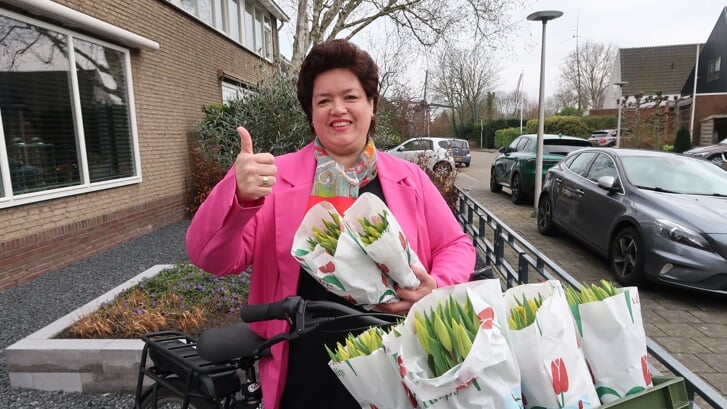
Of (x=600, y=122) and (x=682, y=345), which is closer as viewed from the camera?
(x=682, y=345)

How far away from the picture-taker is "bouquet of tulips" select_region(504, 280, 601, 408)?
828mm

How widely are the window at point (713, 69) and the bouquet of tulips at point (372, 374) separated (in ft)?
164

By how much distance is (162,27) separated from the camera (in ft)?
30.0

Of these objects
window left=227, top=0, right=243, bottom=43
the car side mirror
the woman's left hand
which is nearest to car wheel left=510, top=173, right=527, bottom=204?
the car side mirror

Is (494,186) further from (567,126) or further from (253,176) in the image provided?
(567,126)

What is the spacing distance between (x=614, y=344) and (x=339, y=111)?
1118 millimetres

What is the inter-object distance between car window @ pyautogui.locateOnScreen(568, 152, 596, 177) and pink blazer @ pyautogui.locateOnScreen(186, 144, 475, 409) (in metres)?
6.45

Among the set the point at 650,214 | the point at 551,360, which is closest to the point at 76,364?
the point at 551,360

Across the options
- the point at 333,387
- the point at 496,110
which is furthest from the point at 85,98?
the point at 496,110

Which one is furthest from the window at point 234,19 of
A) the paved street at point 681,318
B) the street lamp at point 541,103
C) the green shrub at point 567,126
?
the green shrub at point 567,126

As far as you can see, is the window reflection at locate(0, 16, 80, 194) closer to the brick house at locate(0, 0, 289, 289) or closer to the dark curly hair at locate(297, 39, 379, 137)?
the brick house at locate(0, 0, 289, 289)

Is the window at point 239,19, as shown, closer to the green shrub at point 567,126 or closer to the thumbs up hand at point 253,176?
the thumbs up hand at point 253,176

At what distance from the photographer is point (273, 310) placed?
129 cm

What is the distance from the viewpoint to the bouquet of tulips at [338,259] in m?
1.18
